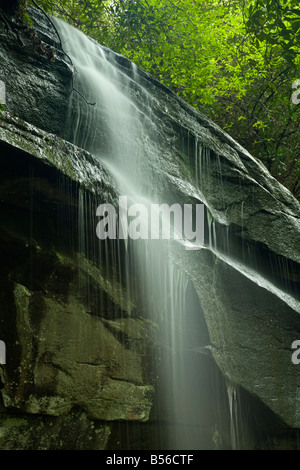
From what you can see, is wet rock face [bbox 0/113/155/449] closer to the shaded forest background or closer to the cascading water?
the cascading water

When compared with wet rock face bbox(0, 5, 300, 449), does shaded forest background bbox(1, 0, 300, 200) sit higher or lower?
higher

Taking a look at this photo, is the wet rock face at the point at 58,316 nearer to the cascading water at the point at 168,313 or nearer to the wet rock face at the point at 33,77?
the cascading water at the point at 168,313

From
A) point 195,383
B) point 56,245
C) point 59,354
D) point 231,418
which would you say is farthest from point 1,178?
point 231,418

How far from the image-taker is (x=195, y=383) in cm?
472

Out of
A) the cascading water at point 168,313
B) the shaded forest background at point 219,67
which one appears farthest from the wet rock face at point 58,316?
the shaded forest background at point 219,67

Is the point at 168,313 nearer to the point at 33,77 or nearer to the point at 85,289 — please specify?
the point at 85,289

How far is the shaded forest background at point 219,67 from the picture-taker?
929cm

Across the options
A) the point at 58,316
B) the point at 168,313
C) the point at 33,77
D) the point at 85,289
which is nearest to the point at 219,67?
the point at 33,77

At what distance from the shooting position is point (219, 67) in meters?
9.96

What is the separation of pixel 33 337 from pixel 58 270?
740mm

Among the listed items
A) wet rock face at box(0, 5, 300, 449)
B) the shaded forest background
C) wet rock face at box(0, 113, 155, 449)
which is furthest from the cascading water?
the shaded forest background

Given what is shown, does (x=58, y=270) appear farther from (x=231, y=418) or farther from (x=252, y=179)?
(x=252, y=179)

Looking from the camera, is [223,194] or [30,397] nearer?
[30,397]

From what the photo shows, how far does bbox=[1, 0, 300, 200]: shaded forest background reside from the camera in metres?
9.29
